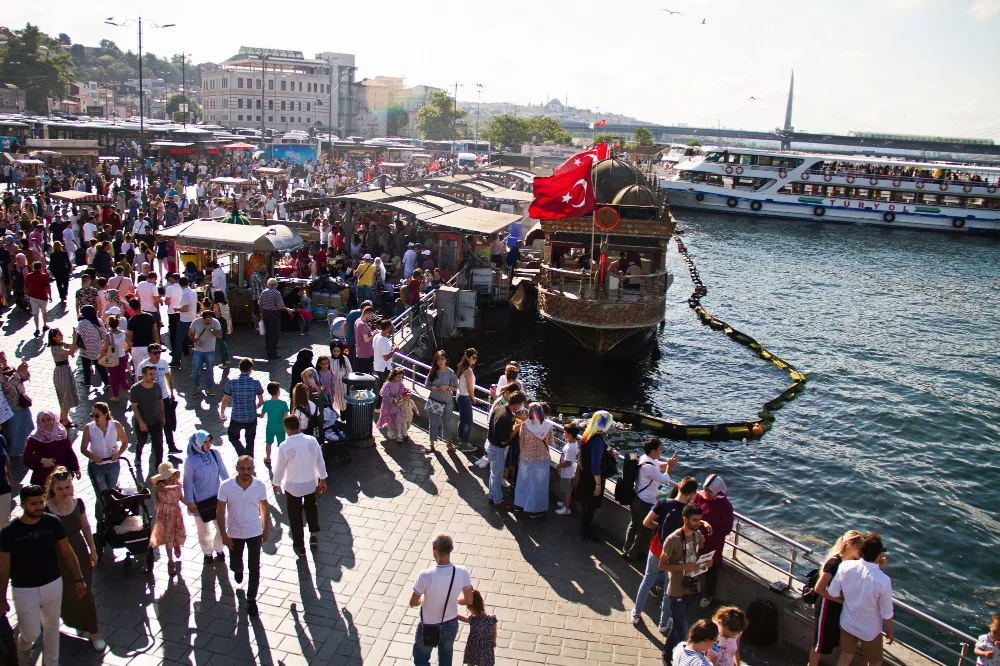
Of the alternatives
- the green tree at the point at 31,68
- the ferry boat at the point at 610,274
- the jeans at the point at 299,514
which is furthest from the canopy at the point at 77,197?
the green tree at the point at 31,68

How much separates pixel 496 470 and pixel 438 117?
14861 cm

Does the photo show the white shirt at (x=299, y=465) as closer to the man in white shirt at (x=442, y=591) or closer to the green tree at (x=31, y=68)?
the man in white shirt at (x=442, y=591)

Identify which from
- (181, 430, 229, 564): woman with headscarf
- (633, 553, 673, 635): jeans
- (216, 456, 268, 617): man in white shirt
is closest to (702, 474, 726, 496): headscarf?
(633, 553, 673, 635): jeans

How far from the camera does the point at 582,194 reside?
62.5 ft

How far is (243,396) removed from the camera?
33.1ft

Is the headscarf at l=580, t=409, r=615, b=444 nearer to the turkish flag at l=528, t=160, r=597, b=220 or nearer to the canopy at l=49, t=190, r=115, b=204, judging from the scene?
the turkish flag at l=528, t=160, r=597, b=220

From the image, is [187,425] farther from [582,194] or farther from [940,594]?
[940,594]

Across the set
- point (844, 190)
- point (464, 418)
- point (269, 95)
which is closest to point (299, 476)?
point (464, 418)

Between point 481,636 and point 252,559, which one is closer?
point 481,636

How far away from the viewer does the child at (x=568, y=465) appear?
31.6ft

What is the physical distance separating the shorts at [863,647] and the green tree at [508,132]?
119m

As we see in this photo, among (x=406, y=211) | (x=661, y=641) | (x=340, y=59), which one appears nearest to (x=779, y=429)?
(x=406, y=211)

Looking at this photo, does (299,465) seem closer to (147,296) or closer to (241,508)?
(241,508)

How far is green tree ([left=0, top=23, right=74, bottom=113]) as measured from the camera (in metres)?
101
